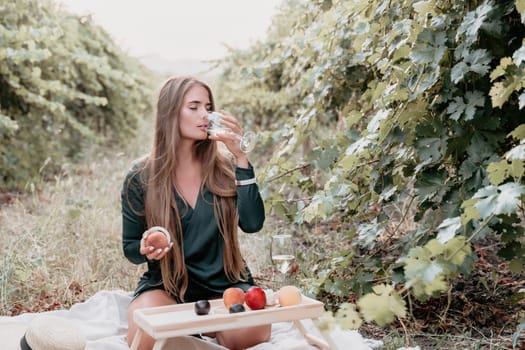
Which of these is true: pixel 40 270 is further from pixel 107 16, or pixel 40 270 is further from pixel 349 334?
pixel 107 16

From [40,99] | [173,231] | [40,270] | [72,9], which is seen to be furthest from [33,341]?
[72,9]

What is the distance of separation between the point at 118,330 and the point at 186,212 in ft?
2.16

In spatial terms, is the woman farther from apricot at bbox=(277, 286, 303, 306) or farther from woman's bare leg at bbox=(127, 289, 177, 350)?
apricot at bbox=(277, 286, 303, 306)

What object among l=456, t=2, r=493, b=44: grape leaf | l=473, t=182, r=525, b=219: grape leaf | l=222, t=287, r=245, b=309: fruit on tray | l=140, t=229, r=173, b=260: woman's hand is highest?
l=456, t=2, r=493, b=44: grape leaf

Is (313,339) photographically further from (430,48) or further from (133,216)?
(430,48)

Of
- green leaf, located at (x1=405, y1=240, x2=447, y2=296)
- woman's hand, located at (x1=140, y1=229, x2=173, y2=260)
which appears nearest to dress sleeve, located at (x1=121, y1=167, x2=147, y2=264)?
woman's hand, located at (x1=140, y1=229, x2=173, y2=260)

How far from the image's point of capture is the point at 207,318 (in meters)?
2.38

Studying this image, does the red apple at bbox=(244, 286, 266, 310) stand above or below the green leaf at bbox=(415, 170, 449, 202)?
below

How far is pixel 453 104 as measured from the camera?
2.51 m

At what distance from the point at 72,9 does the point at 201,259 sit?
19.8 feet

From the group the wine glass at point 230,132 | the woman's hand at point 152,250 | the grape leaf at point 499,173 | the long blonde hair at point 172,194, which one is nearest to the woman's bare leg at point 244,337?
the long blonde hair at point 172,194

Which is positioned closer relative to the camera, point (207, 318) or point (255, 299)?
point (207, 318)

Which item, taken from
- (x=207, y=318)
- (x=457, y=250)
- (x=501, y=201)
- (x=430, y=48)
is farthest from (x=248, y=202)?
(x=501, y=201)

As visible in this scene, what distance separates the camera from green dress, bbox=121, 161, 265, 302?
301cm
